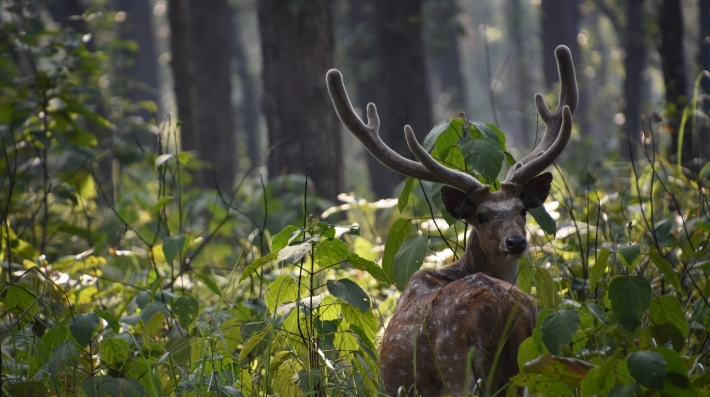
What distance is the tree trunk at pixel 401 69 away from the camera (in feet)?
38.5

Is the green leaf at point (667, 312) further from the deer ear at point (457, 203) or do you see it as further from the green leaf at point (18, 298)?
the green leaf at point (18, 298)

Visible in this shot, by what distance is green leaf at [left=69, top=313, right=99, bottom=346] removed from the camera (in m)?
3.24

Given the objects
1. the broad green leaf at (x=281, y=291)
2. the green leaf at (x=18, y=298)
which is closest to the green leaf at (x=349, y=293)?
the broad green leaf at (x=281, y=291)

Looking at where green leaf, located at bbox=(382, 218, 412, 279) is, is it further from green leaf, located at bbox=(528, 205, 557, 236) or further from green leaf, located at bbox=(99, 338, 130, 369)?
green leaf, located at bbox=(99, 338, 130, 369)

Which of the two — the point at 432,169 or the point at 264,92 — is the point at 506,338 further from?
the point at 264,92

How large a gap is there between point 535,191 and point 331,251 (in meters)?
1.12

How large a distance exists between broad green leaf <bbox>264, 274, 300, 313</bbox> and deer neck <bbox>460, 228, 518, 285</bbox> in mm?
840

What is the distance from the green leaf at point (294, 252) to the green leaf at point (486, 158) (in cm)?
96

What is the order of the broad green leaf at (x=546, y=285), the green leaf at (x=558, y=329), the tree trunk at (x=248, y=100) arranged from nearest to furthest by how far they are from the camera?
the green leaf at (x=558, y=329) < the broad green leaf at (x=546, y=285) < the tree trunk at (x=248, y=100)

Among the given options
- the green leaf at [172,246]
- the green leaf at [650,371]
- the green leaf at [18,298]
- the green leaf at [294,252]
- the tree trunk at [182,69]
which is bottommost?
the green leaf at [650,371]

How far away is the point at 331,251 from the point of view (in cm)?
340

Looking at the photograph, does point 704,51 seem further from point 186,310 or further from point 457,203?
point 186,310

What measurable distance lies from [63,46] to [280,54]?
2.34 metres

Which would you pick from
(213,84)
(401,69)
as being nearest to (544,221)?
(401,69)
